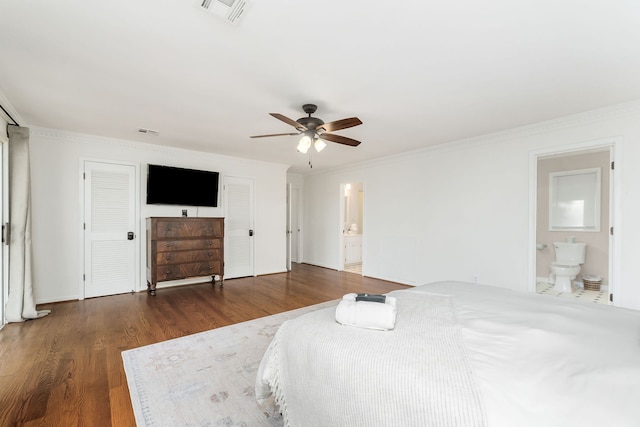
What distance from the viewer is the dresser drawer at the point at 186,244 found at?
14.2 ft

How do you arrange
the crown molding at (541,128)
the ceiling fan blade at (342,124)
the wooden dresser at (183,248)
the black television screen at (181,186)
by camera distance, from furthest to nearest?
the black television screen at (181,186), the wooden dresser at (183,248), the crown molding at (541,128), the ceiling fan blade at (342,124)

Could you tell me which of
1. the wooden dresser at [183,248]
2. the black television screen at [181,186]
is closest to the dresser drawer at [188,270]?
the wooden dresser at [183,248]

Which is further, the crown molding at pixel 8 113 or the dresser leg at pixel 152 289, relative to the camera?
the dresser leg at pixel 152 289

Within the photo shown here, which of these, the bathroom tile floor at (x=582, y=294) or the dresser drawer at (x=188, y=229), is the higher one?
the dresser drawer at (x=188, y=229)

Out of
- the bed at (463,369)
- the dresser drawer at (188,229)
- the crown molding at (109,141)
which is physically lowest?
the bed at (463,369)

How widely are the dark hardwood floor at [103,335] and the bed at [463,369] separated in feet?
3.99

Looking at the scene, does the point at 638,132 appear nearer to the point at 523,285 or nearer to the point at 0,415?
the point at 523,285

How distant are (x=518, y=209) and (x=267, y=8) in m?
3.80

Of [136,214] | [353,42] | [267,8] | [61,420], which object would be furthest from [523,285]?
[136,214]

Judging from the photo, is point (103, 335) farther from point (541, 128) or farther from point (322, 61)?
point (541, 128)

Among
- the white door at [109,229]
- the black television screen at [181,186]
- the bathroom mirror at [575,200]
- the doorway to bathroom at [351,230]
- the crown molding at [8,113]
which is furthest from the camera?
the doorway to bathroom at [351,230]

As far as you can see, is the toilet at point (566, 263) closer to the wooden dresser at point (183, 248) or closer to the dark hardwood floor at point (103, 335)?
the dark hardwood floor at point (103, 335)

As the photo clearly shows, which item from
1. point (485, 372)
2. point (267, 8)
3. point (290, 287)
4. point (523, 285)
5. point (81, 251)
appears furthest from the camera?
point (290, 287)

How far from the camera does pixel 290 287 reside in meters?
4.87
